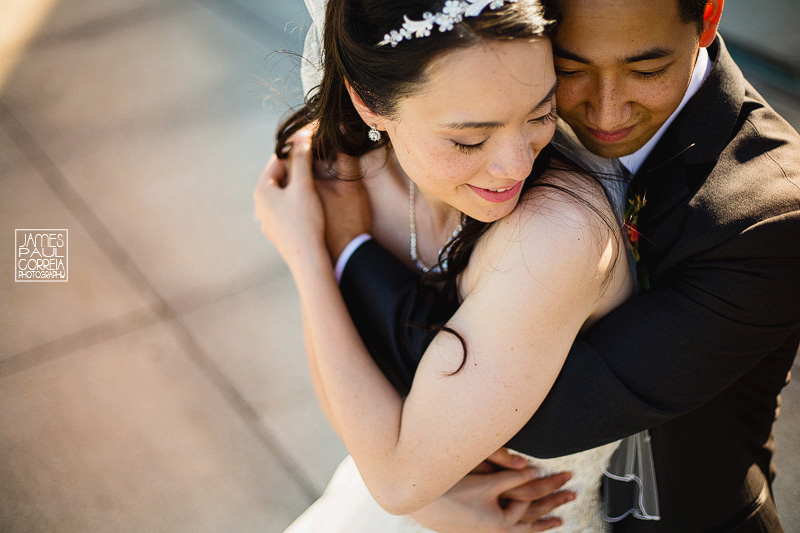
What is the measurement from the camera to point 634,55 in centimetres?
141

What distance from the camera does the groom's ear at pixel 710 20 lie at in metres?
1.46

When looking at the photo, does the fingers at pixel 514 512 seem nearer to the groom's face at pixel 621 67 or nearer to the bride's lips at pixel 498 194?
the bride's lips at pixel 498 194

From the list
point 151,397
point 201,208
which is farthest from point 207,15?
point 151,397

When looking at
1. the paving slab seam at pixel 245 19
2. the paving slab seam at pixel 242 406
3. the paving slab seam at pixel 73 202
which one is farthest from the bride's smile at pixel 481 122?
the paving slab seam at pixel 245 19

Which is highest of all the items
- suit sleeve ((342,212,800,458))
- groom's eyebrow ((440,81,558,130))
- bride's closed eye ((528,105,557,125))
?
groom's eyebrow ((440,81,558,130))

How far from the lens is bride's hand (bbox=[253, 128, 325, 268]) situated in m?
1.86

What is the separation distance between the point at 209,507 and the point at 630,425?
6.02 feet

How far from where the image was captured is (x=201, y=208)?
375cm

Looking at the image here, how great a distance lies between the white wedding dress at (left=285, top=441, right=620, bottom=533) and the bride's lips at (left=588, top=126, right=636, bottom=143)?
0.80 m

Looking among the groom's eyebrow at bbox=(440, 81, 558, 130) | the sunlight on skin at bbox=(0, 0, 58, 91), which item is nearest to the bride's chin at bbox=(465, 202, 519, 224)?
the groom's eyebrow at bbox=(440, 81, 558, 130)

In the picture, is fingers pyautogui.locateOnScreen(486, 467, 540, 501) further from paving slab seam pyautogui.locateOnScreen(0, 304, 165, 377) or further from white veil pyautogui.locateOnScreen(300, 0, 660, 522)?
paving slab seam pyautogui.locateOnScreen(0, 304, 165, 377)

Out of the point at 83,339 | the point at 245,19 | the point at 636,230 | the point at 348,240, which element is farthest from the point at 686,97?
the point at 245,19

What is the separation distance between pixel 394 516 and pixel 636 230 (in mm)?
1105

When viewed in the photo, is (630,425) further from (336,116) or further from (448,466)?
(336,116)
